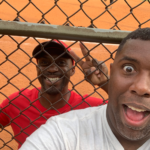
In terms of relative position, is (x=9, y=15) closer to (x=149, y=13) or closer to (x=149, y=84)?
(x=149, y=13)

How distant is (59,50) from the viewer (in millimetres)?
2125

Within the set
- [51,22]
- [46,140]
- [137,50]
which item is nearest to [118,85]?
[137,50]

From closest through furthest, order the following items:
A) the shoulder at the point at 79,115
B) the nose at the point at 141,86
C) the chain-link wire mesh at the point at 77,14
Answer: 1. the nose at the point at 141,86
2. the shoulder at the point at 79,115
3. the chain-link wire mesh at the point at 77,14

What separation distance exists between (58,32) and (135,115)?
726mm

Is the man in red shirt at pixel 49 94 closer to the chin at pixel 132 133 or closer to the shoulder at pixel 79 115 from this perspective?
the shoulder at pixel 79 115

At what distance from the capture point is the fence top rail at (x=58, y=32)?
135cm

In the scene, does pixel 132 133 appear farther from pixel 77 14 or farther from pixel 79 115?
pixel 77 14

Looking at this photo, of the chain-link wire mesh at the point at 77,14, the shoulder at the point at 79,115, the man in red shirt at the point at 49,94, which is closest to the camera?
the shoulder at the point at 79,115

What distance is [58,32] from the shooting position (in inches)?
54.0

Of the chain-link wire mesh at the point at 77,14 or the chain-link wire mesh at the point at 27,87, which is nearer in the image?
the chain-link wire mesh at the point at 27,87

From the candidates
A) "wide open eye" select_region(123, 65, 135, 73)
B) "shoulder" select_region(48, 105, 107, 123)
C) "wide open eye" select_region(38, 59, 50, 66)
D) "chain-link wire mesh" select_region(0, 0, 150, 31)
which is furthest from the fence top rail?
"chain-link wire mesh" select_region(0, 0, 150, 31)

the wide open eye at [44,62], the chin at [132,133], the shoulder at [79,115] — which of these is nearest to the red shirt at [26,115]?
the wide open eye at [44,62]

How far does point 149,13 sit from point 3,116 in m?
15.3

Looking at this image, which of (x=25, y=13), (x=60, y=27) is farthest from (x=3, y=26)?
(x=25, y=13)
